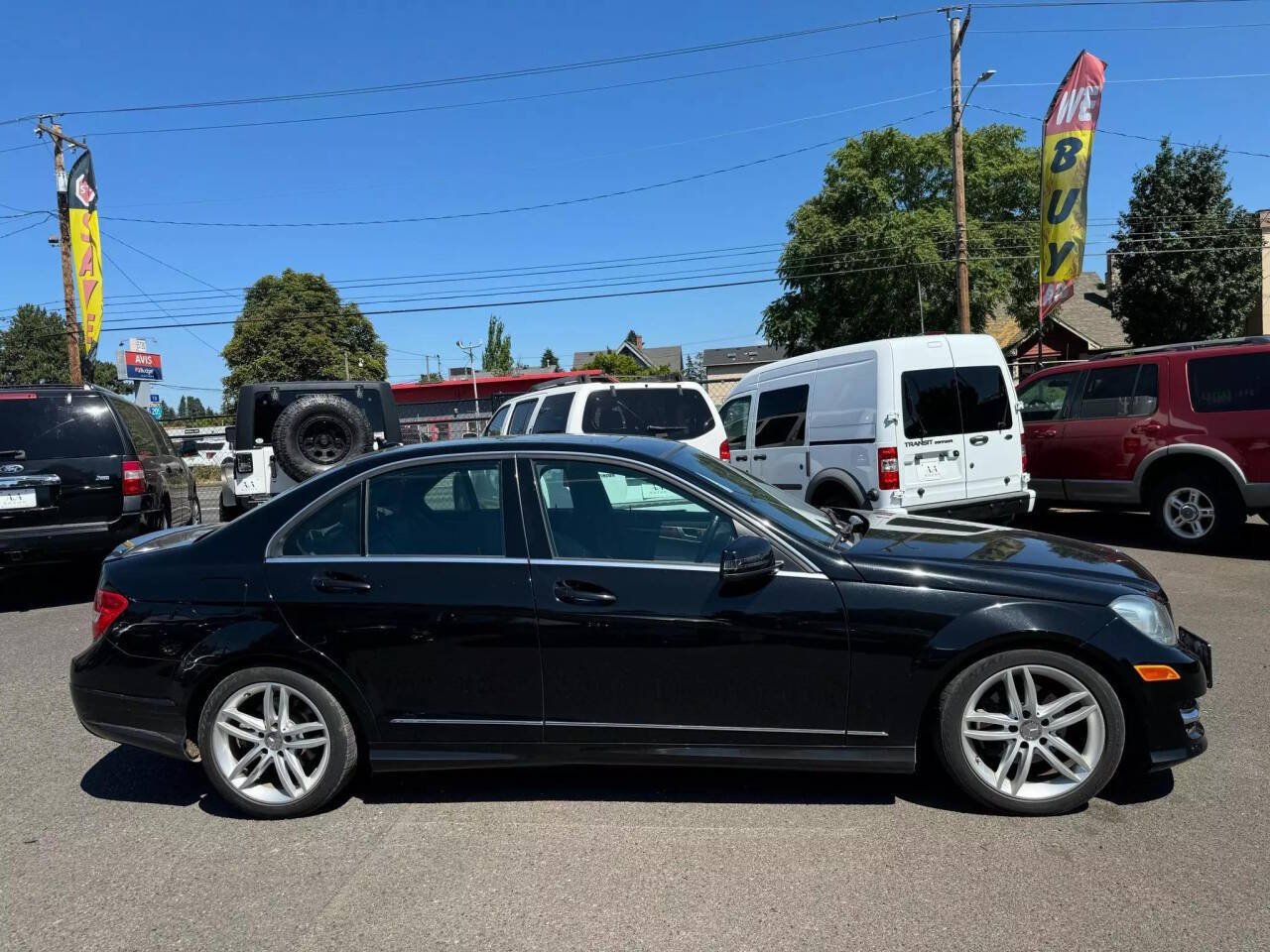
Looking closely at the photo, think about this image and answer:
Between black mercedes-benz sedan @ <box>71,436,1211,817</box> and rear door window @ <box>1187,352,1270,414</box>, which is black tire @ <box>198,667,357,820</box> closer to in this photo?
black mercedes-benz sedan @ <box>71,436,1211,817</box>

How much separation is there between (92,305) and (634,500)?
25412 millimetres

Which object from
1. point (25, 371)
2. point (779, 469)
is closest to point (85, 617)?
point (779, 469)

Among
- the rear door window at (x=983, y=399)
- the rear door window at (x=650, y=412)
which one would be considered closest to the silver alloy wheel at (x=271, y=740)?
the rear door window at (x=650, y=412)

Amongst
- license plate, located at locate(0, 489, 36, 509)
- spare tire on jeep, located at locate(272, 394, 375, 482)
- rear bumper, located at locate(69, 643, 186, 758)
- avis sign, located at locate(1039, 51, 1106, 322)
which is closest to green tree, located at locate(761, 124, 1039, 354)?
avis sign, located at locate(1039, 51, 1106, 322)

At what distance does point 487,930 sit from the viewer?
109 inches

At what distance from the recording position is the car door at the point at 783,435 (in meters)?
9.35

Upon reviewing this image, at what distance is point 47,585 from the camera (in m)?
9.41

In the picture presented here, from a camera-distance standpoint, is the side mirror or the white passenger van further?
the white passenger van

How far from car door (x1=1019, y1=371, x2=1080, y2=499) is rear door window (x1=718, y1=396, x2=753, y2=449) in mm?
3182

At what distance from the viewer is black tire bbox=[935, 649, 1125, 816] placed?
10.7ft

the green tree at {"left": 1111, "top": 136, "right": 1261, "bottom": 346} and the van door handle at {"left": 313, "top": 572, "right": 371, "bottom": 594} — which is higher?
the green tree at {"left": 1111, "top": 136, "right": 1261, "bottom": 346}

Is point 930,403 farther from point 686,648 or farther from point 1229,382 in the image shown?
point 686,648

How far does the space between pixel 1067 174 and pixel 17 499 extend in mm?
16166

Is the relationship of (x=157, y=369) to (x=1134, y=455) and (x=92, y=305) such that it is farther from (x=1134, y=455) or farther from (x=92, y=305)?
(x=1134, y=455)
